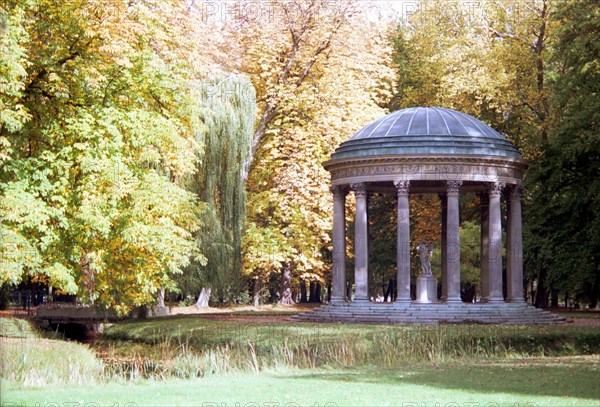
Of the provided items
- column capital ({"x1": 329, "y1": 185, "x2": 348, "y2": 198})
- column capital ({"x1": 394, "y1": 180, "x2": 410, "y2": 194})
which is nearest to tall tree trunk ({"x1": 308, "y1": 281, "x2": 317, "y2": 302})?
column capital ({"x1": 329, "y1": 185, "x2": 348, "y2": 198})

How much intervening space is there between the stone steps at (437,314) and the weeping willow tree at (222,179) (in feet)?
21.0

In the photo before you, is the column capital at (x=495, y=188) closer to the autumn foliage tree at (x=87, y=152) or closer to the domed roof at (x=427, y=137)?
the domed roof at (x=427, y=137)

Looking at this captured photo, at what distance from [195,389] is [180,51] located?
20.9 m

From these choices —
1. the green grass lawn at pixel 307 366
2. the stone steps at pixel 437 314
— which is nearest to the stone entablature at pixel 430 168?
the stone steps at pixel 437 314

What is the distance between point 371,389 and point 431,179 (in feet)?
65.4

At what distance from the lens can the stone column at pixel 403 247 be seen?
37.7 m

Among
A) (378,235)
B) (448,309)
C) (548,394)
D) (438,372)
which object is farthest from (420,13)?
(548,394)

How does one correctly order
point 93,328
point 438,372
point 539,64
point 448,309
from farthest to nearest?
1. point 539,64
2. point 93,328
3. point 448,309
4. point 438,372

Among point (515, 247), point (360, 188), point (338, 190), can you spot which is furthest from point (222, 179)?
point (515, 247)

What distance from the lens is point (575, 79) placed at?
42.0 metres

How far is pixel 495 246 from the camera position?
125 ft

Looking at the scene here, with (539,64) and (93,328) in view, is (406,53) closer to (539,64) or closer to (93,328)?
(539,64)

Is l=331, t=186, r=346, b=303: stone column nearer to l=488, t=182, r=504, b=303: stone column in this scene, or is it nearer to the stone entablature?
the stone entablature

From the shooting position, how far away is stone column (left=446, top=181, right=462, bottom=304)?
3741 centimetres
